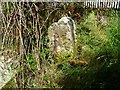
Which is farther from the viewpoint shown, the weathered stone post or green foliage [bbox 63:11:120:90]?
the weathered stone post

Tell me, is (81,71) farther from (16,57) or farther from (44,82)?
(16,57)

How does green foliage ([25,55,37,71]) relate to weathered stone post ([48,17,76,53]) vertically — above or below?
below

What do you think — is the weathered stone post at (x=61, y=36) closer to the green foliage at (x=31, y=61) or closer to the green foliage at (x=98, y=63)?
the green foliage at (x=98, y=63)

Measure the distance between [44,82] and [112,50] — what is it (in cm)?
96

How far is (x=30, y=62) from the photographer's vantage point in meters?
4.04

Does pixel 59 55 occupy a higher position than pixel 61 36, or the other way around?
pixel 61 36

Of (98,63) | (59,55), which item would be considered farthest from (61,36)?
(98,63)

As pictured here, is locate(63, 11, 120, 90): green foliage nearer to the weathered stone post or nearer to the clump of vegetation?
the clump of vegetation

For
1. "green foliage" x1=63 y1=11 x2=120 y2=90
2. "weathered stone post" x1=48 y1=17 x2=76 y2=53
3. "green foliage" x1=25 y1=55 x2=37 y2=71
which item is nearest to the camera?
"green foliage" x1=63 y1=11 x2=120 y2=90

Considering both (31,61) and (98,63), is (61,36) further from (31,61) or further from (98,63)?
(98,63)

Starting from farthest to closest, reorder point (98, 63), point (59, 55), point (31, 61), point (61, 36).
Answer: point (61, 36)
point (59, 55)
point (31, 61)
point (98, 63)

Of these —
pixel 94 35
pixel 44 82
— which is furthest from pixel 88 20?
pixel 44 82

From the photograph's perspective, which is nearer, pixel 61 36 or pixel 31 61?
pixel 31 61

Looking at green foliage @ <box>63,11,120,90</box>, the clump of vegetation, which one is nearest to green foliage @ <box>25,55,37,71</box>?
Result: the clump of vegetation
